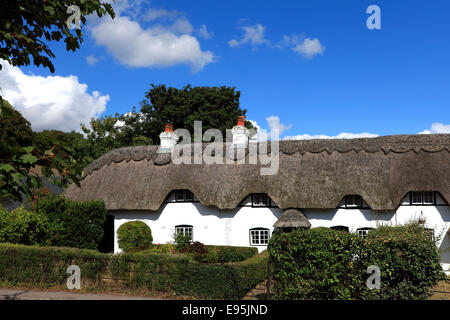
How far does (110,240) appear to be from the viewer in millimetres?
24562

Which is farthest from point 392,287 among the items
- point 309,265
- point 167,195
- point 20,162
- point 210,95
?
point 210,95

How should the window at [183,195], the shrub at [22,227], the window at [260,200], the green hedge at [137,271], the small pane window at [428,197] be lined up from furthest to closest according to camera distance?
the window at [183,195] < the window at [260,200] < the small pane window at [428,197] < the shrub at [22,227] < the green hedge at [137,271]

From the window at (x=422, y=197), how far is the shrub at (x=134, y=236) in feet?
47.3

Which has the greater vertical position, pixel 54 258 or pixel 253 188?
pixel 253 188

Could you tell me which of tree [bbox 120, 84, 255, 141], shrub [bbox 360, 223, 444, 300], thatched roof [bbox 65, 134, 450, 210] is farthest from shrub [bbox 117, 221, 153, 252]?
tree [bbox 120, 84, 255, 141]

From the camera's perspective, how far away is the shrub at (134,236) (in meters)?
20.8

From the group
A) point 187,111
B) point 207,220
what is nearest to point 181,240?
point 207,220

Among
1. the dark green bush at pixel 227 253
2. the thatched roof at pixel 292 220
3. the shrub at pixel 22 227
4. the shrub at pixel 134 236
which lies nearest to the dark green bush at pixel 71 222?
the shrub at pixel 22 227

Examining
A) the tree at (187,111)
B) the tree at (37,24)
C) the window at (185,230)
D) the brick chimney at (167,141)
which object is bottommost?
the window at (185,230)

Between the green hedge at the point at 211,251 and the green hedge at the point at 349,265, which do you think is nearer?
the green hedge at the point at 349,265

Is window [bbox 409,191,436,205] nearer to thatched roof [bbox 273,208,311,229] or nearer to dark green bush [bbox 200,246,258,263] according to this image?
thatched roof [bbox 273,208,311,229]

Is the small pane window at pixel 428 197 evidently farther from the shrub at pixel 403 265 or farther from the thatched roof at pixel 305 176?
the shrub at pixel 403 265
